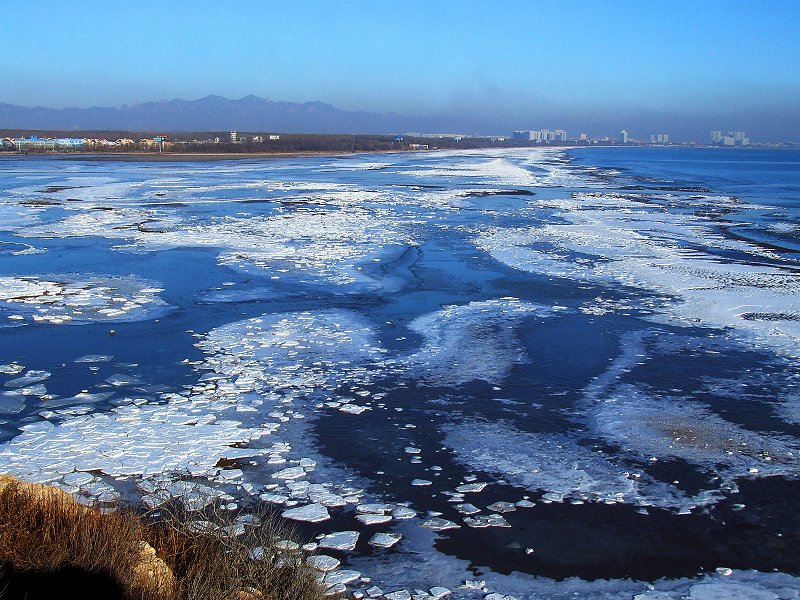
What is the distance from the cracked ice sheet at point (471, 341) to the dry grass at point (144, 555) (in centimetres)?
470

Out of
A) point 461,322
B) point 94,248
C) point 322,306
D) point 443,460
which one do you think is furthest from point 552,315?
point 94,248

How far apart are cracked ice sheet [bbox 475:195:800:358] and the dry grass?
324 inches

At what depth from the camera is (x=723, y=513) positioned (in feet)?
19.4

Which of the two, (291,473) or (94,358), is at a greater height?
(94,358)

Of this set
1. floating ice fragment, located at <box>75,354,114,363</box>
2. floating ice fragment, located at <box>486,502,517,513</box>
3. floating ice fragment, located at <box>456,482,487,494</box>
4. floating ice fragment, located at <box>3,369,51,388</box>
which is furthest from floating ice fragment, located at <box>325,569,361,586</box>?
floating ice fragment, located at <box>75,354,114,363</box>

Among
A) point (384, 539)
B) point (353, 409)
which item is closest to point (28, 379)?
point (353, 409)

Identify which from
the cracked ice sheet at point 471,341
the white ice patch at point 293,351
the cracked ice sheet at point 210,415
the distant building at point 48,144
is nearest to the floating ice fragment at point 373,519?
the cracked ice sheet at point 210,415

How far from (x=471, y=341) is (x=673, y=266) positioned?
7690mm

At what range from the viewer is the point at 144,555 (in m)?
4.14

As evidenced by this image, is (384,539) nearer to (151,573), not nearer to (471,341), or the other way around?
(151,573)

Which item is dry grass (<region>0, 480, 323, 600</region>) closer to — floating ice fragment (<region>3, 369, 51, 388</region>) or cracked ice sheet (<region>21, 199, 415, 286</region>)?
floating ice fragment (<region>3, 369, 51, 388</region>)

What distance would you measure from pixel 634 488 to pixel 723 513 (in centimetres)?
68

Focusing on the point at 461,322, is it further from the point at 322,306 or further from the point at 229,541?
the point at 229,541

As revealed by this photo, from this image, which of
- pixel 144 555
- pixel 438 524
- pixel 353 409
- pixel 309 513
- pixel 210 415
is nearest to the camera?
pixel 144 555
